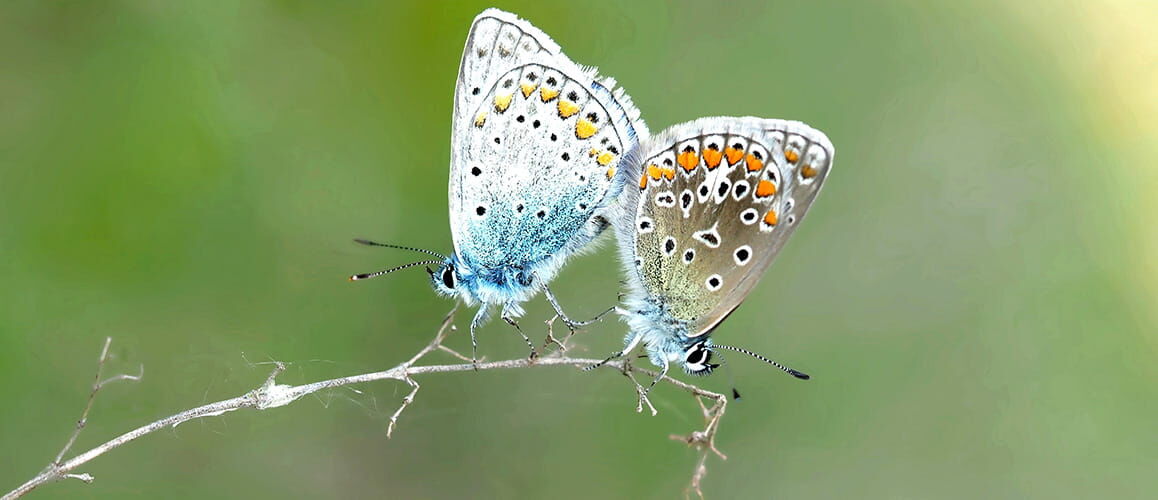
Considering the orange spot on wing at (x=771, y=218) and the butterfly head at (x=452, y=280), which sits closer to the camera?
the orange spot on wing at (x=771, y=218)

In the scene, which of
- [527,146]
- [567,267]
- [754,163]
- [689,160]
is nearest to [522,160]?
[527,146]

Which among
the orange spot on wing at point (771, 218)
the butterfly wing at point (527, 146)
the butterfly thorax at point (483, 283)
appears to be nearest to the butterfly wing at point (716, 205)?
the orange spot on wing at point (771, 218)

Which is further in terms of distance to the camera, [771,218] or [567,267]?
[567,267]

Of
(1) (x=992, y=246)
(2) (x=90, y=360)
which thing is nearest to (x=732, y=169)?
(2) (x=90, y=360)

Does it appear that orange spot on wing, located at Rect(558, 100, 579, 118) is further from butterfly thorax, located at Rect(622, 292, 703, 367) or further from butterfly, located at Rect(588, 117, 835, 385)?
butterfly thorax, located at Rect(622, 292, 703, 367)

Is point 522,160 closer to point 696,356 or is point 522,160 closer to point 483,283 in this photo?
point 483,283

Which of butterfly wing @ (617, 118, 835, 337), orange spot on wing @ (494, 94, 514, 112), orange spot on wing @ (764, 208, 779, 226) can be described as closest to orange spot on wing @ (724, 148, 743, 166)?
butterfly wing @ (617, 118, 835, 337)

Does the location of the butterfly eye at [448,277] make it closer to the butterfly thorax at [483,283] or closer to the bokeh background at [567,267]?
the butterfly thorax at [483,283]
